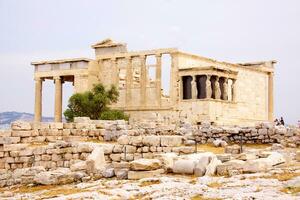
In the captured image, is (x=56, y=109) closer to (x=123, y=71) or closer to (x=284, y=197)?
(x=123, y=71)

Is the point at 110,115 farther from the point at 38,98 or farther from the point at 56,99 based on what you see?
the point at 38,98

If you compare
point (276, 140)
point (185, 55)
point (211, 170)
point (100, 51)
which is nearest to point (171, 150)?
point (211, 170)

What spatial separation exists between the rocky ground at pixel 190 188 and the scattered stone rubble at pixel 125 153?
361mm

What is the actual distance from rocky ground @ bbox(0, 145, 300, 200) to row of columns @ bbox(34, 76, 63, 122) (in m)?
42.6

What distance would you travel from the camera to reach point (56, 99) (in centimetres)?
5759

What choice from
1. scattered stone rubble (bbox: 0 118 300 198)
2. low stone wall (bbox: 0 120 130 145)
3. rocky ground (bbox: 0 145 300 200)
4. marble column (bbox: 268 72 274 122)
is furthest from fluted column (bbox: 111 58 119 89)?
rocky ground (bbox: 0 145 300 200)

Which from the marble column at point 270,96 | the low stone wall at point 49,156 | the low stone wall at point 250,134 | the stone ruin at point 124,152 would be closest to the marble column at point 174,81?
the marble column at point 270,96

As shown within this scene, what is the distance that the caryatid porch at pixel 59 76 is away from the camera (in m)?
56.0

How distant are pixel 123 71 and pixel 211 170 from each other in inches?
1690

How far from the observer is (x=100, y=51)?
57.0 meters

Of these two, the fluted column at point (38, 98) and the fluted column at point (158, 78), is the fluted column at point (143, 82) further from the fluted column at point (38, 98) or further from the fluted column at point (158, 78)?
the fluted column at point (38, 98)

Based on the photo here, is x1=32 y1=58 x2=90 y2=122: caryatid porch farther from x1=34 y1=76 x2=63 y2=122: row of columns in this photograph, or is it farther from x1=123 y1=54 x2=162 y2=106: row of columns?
x1=123 y1=54 x2=162 y2=106: row of columns

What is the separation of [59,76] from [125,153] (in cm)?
3999

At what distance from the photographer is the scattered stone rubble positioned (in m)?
14.5
